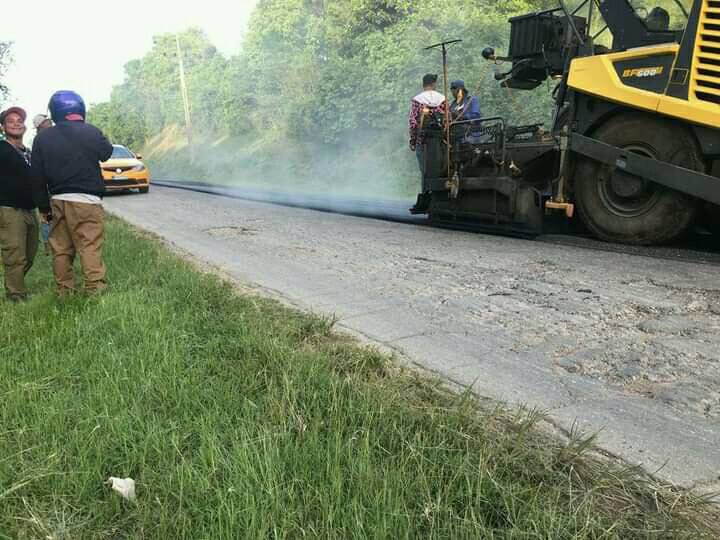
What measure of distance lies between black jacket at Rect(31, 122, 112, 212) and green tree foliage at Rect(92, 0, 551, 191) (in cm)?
606

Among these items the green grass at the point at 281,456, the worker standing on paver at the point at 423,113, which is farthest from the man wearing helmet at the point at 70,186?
the worker standing on paver at the point at 423,113

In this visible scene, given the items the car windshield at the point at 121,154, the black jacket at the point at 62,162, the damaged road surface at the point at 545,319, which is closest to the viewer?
the damaged road surface at the point at 545,319

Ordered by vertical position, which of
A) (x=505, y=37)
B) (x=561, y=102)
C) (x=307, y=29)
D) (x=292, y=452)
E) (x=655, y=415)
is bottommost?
(x=655, y=415)

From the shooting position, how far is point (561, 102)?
6668 millimetres

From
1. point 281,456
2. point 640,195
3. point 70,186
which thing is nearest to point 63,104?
point 70,186

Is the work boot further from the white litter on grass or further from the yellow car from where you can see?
the yellow car

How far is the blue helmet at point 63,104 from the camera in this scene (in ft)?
13.9

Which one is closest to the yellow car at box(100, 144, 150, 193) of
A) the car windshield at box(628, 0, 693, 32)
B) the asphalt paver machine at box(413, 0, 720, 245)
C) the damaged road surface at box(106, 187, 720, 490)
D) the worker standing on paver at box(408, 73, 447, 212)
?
the damaged road surface at box(106, 187, 720, 490)

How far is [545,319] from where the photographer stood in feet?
11.8

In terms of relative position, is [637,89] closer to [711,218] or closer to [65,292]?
[711,218]

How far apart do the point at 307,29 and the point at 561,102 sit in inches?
904

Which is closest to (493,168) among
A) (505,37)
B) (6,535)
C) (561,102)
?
(561,102)

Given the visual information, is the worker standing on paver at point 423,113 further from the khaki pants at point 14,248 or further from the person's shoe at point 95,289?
the khaki pants at point 14,248

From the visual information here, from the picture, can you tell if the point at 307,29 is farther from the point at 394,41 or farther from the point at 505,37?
the point at 505,37
